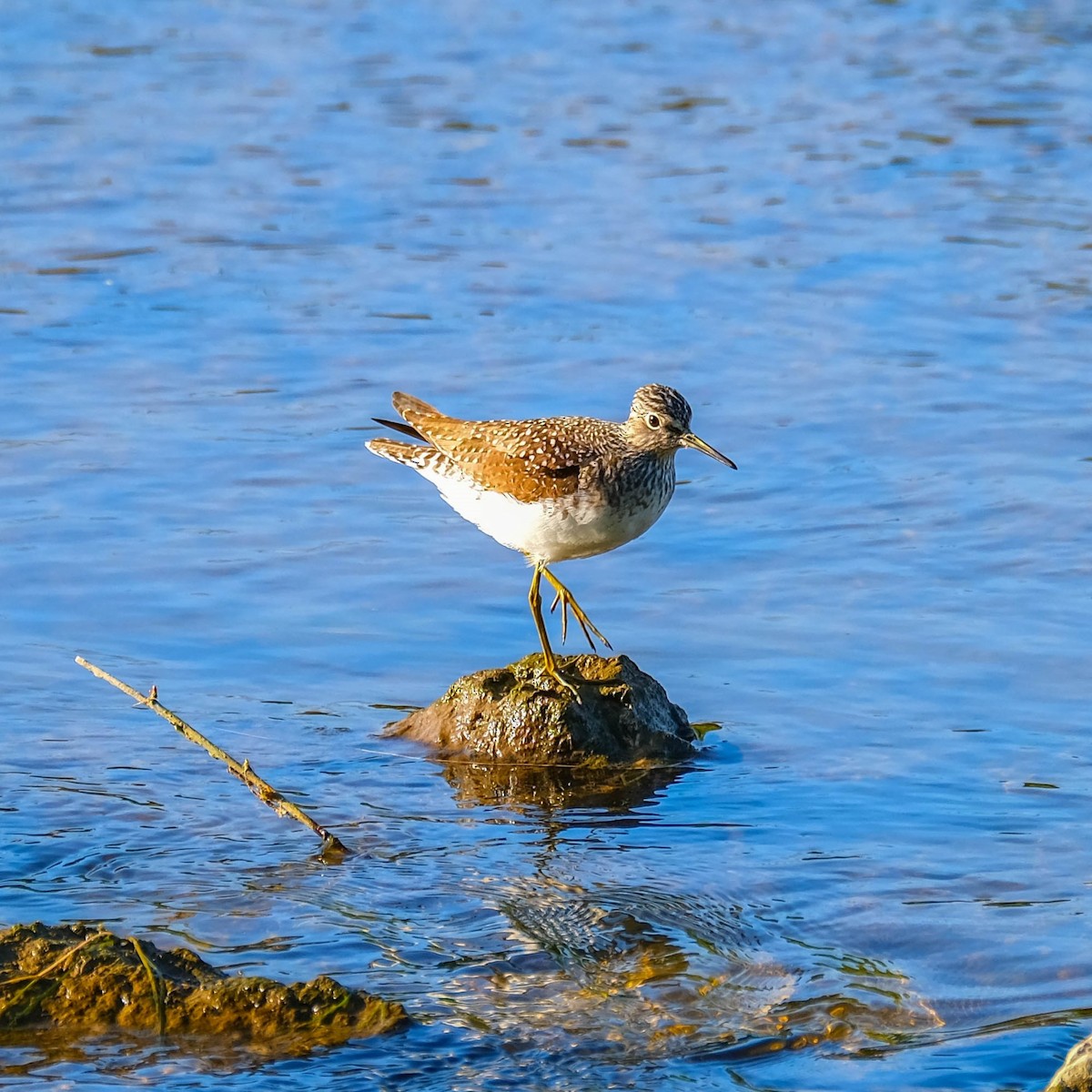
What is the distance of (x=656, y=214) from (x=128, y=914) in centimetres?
1034

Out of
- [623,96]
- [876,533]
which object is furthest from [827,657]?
[623,96]

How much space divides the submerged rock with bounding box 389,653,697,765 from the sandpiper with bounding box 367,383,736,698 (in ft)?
0.43

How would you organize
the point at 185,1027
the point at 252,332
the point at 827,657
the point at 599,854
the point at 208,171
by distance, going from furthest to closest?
the point at 208,171 < the point at 252,332 < the point at 827,657 < the point at 599,854 < the point at 185,1027

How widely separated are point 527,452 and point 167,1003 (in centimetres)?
296

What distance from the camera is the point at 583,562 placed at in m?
9.81

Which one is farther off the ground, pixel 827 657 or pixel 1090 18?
pixel 1090 18

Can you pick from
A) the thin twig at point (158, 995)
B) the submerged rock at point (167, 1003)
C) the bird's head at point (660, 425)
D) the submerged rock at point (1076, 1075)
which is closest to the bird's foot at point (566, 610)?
the bird's head at point (660, 425)

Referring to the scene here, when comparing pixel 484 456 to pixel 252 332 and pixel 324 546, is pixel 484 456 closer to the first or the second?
pixel 324 546

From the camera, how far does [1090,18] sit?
19281 millimetres

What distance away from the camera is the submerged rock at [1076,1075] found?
4.73 metres

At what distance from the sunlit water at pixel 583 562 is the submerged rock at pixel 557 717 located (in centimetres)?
21

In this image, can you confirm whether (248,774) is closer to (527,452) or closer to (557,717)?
(557,717)

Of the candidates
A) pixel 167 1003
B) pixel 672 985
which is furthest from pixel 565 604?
pixel 167 1003

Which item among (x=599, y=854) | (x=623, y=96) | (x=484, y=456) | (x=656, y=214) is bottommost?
(x=599, y=854)
